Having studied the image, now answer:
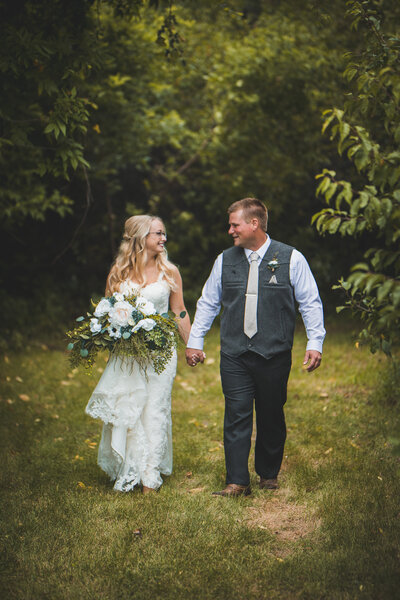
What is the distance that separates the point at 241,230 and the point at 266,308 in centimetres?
65

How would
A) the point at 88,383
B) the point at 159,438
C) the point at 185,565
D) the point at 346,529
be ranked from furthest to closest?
the point at 88,383 < the point at 159,438 < the point at 346,529 < the point at 185,565

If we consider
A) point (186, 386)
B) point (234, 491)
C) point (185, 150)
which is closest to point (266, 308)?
point (234, 491)

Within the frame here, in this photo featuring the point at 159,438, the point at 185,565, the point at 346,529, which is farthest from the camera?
the point at 159,438

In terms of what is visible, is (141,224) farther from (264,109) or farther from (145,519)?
(264,109)

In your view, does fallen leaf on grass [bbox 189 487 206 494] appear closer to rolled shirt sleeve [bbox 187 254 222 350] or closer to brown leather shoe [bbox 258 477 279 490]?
brown leather shoe [bbox 258 477 279 490]

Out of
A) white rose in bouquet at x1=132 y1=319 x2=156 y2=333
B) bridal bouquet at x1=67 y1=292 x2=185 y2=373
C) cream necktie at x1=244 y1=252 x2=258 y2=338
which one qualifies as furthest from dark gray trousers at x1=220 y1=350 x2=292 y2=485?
white rose in bouquet at x1=132 y1=319 x2=156 y2=333

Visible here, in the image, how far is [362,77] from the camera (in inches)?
A: 135

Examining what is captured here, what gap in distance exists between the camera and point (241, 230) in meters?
4.84

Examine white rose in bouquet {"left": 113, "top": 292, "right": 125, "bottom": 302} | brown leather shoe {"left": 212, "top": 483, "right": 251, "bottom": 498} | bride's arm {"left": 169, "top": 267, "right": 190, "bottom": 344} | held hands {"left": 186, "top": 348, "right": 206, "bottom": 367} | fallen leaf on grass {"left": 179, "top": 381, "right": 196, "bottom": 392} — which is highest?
white rose in bouquet {"left": 113, "top": 292, "right": 125, "bottom": 302}

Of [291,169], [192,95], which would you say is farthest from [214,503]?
[192,95]

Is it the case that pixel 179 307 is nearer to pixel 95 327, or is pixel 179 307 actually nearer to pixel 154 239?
pixel 154 239

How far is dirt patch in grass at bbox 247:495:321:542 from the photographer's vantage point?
14.3 ft

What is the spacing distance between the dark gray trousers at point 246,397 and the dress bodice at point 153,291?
73 centimetres

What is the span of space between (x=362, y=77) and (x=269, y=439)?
114 inches
